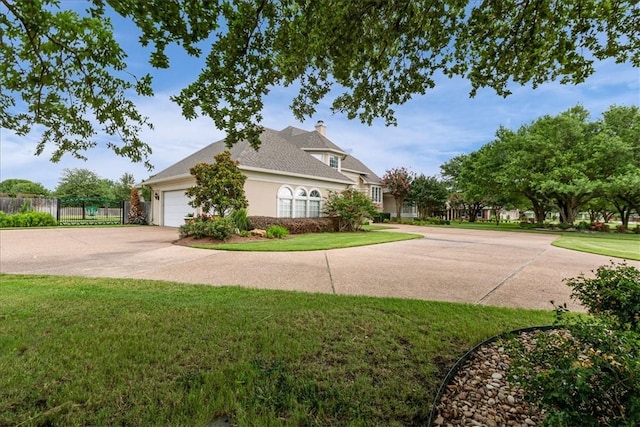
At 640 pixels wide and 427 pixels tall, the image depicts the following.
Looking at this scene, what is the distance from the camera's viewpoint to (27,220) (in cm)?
1727

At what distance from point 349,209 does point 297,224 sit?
10.6ft

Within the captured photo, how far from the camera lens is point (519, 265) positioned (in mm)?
7699

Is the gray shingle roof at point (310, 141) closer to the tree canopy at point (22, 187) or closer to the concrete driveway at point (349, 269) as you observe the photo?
the concrete driveway at point (349, 269)

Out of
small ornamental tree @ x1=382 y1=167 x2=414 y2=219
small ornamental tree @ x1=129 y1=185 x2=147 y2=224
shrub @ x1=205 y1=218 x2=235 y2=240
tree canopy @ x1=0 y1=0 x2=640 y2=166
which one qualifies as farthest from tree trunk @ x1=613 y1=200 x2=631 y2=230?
small ornamental tree @ x1=129 y1=185 x2=147 y2=224

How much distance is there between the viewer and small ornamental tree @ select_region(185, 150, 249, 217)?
12.1 m

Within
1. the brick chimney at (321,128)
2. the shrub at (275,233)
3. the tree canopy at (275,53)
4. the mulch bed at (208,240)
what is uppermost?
the brick chimney at (321,128)

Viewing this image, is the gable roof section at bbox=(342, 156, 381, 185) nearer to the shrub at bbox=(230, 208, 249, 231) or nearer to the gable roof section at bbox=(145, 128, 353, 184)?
the gable roof section at bbox=(145, 128, 353, 184)

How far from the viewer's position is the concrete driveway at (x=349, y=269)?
5.22 meters

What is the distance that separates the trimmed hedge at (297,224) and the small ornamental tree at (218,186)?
1.57 metres

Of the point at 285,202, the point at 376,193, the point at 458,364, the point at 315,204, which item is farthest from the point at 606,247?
the point at 376,193

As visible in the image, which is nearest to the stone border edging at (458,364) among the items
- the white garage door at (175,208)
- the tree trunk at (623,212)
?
the white garage door at (175,208)

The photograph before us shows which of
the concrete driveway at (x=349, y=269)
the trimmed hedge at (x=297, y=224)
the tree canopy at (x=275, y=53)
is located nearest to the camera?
the tree canopy at (x=275, y=53)

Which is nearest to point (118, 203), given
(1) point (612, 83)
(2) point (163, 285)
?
(2) point (163, 285)

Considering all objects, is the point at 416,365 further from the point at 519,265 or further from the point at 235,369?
the point at 519,265
